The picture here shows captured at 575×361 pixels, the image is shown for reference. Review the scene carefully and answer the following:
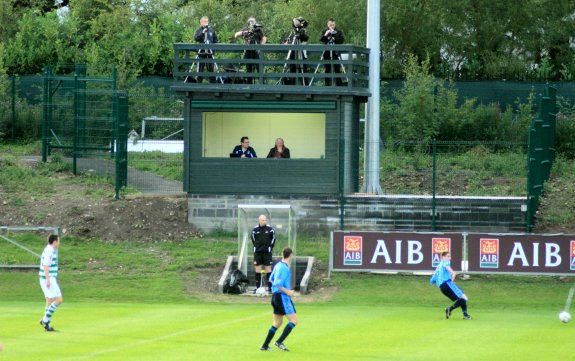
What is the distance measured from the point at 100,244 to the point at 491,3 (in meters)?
25.0

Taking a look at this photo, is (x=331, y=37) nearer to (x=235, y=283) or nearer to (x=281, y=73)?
(x=281, y=73)

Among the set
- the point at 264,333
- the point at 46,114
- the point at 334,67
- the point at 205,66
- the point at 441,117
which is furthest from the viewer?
the point at 441,117

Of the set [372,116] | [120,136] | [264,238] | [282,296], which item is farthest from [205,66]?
[282,296]

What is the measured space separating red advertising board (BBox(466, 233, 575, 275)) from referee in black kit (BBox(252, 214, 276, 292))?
5.12 metres

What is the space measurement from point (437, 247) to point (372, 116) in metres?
5.41

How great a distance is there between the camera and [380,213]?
1373 inches

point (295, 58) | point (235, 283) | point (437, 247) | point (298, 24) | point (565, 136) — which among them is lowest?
point (235, 283)

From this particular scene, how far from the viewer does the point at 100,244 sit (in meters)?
35.2

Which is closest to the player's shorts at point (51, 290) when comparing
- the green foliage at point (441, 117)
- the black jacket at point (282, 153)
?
the black jacket at point (282, 153)

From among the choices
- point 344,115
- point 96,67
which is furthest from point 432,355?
point 96,67

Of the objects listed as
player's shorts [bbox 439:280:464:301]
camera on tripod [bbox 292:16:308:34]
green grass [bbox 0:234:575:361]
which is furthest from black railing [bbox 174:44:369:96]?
player's shorts [bbox 439:280:464:301]

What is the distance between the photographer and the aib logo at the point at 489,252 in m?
31.9

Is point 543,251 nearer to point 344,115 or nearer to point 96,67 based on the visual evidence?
point 344,115

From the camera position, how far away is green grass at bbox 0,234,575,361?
21531 mm
